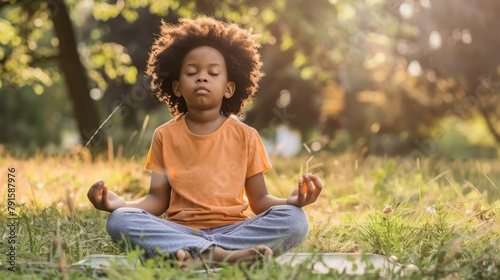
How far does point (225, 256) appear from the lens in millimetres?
2900

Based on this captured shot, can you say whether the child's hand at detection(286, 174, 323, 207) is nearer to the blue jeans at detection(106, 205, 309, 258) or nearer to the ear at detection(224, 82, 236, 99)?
the blue jeans at detection(106, 205, 309, 258)

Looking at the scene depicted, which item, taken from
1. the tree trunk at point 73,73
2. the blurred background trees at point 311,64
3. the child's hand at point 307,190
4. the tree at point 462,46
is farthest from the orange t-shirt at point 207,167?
the tree at point 462,46

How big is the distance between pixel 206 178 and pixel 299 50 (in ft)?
24.0

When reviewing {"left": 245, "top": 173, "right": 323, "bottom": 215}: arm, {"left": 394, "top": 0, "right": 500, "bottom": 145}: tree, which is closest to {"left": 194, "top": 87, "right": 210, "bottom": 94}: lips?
{"left": 245, "top": 173, "right": 323, "bottom": 215}: arm

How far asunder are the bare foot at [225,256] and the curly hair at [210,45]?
3.04 feet

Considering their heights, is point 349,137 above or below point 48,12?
below

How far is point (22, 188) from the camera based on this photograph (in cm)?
470

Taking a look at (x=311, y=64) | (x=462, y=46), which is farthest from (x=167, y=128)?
(x=462, y=46)

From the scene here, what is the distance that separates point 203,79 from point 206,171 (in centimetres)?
45

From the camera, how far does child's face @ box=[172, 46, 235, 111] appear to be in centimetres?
→ 323

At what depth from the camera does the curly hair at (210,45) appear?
3430 mm

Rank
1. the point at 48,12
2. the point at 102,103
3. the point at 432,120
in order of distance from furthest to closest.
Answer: the point at 102,103 → the point at 432,120 → the point at 48,12

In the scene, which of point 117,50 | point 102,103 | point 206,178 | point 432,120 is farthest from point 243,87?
point 102,103

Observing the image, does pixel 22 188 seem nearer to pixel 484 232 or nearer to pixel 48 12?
pixel 484 232
